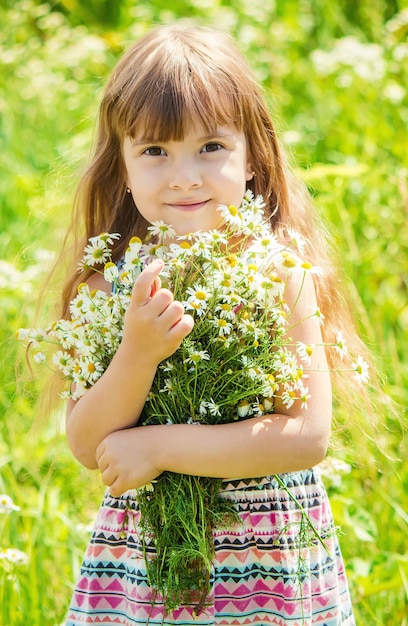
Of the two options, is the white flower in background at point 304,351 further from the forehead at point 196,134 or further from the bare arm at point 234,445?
the forehead at point 196,134

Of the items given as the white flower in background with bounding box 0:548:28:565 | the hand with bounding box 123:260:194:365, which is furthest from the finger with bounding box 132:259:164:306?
the white flower in background with bounding box 0:548:28:565

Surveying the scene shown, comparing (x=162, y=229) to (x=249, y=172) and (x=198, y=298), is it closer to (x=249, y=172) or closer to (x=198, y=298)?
(x=198, y=298)

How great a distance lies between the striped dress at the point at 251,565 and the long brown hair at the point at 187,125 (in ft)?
1.23

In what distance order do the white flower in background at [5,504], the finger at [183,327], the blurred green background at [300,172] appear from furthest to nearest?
the blurred green background at [300,172]
the white flower in background at [5,504]
the finger at [183,327]

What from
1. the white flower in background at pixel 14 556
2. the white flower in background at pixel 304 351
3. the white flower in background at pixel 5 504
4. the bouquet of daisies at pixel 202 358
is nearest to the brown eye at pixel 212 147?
the bouquet of daisies at pixel 202 358

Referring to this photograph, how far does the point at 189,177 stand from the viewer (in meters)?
1.65

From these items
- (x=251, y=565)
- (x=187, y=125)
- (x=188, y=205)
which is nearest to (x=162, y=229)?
(x=188, y=205)

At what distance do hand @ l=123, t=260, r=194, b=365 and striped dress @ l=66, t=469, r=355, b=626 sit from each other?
1.04ft

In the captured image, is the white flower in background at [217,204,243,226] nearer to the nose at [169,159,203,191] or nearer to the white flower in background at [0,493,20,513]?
the nose at [169,159,203,191]

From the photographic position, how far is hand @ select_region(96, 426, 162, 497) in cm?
157

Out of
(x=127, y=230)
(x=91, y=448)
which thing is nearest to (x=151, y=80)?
(x=127, y=230)

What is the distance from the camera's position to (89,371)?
5.37 feet

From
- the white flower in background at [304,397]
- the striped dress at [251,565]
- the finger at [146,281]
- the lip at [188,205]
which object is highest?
the lip at [188,205]

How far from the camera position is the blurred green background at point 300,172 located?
2.37 meters
